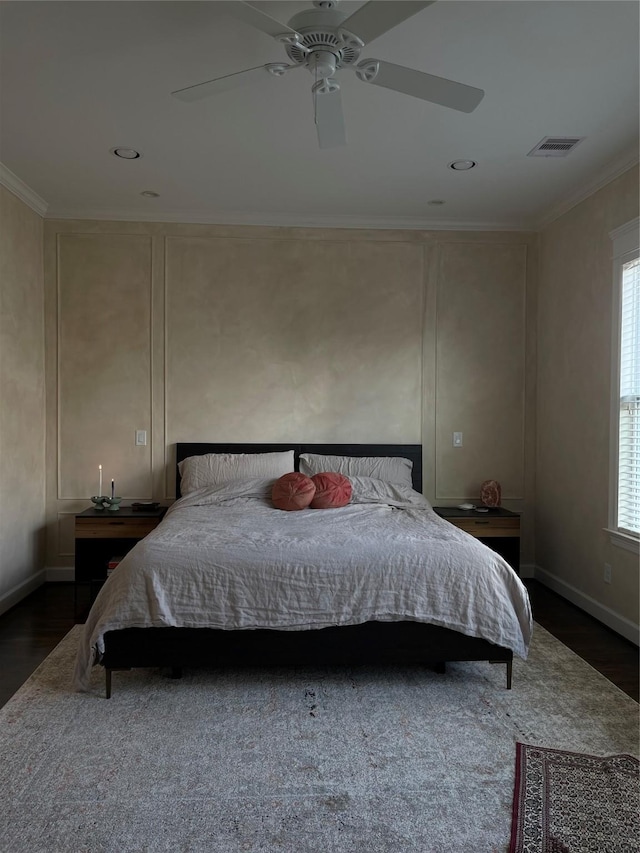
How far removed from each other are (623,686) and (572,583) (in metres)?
1.36

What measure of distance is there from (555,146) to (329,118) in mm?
1629

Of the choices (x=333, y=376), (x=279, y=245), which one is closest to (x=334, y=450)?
(x=333, y=376)

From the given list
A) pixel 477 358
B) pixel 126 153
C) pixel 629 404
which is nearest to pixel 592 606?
pixel 629 404

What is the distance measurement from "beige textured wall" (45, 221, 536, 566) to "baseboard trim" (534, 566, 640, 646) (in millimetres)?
341

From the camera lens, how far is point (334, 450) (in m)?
4.67

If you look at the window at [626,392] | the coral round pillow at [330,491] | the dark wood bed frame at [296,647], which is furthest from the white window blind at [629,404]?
the coral round pillow at [330,491]

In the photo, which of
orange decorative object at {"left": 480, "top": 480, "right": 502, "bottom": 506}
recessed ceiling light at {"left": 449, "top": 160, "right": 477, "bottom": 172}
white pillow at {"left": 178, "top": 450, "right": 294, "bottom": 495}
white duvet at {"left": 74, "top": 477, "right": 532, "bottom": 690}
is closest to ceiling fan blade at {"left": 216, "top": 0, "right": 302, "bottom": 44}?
recessed ceiling light at {"left": 449, "top": 160, "right": 477, "bottom": 172}

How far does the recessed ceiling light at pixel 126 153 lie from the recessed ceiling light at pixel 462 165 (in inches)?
77.1

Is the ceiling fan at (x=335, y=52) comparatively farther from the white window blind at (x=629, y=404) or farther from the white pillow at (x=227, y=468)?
the white pillow at (x=227, y=468)

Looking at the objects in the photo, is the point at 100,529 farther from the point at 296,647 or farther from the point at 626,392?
the point at 626,392

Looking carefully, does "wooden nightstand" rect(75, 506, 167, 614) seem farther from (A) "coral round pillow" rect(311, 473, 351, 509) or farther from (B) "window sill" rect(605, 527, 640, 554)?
(B) "window sill" rect(605, 527, 640, 554)

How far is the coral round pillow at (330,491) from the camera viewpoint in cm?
390

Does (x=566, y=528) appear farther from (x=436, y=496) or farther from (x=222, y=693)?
(x=222, y=693)

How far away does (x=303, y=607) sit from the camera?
268cm
